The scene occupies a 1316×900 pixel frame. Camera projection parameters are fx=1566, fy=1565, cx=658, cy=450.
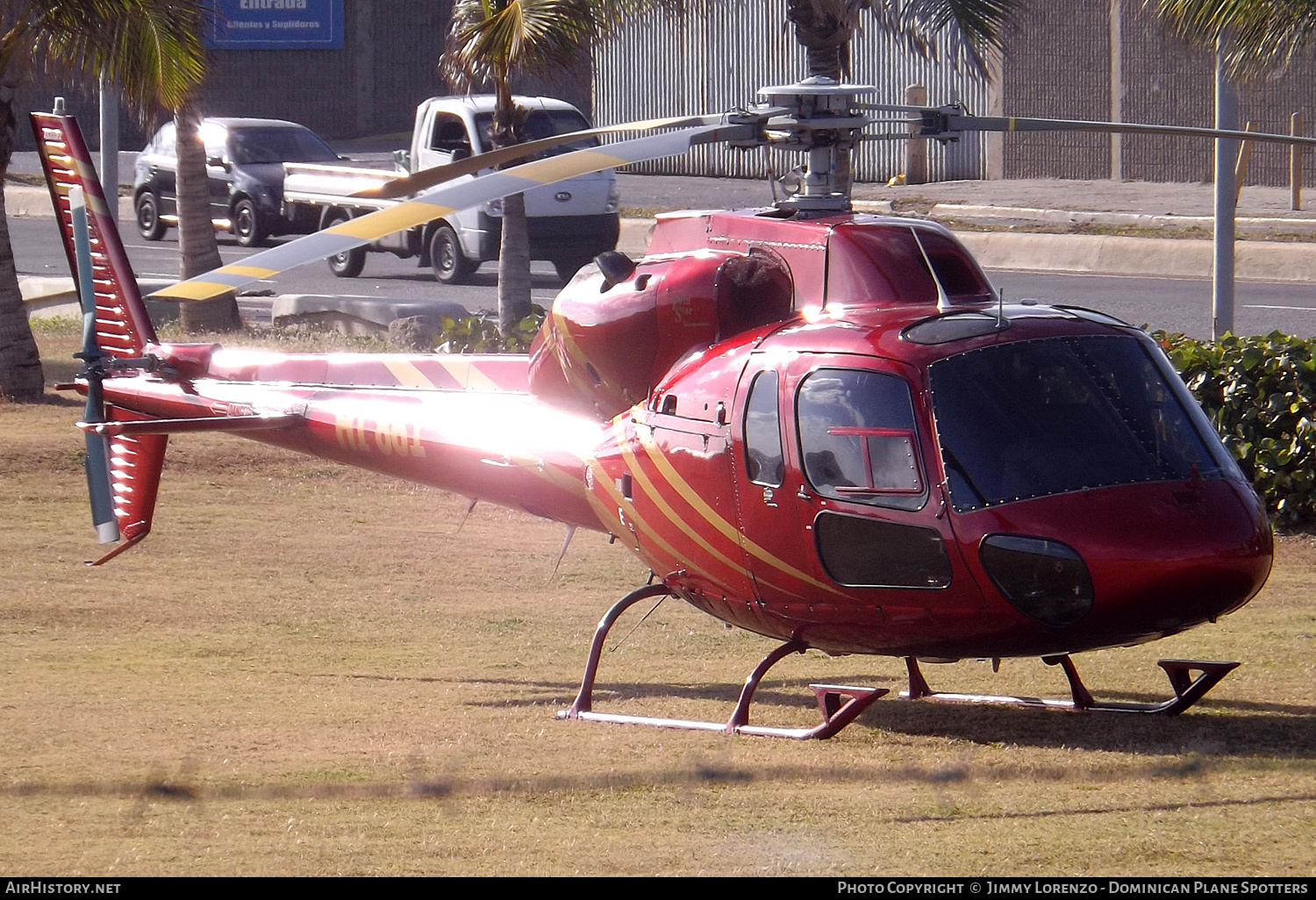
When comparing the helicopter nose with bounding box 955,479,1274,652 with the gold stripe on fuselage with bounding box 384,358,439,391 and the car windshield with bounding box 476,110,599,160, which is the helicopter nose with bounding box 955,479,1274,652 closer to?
the gold stripe on fuselage with bounding box 384,358,439,391

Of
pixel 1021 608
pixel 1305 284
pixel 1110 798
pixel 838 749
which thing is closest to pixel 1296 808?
pixel 1110 798

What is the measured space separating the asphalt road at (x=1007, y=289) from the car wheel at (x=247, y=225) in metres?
0.25

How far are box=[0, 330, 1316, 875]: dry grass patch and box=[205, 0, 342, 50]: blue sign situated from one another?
39.9 metres

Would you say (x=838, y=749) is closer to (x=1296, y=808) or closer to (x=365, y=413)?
(x=1296, y=808)

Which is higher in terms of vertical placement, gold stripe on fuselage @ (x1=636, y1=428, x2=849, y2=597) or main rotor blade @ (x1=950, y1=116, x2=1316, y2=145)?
main rotor blade @ (x1=950, y1=116, x2=1316, y2=145)

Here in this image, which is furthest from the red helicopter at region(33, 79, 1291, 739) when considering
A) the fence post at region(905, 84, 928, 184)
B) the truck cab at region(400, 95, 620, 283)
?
the fence post at region(905, 84, 928, 184)

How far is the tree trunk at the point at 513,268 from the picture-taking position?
58.7ft

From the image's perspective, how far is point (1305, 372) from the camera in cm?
1174

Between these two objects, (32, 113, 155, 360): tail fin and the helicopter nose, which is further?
(32, 113, 155, 360): tail fin

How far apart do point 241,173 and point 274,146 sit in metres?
1.04

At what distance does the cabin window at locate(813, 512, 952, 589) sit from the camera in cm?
668

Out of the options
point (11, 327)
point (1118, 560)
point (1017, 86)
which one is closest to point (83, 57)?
point (11, 327)

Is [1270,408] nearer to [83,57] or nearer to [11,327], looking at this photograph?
[83,57]

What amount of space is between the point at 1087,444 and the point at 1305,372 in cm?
596
